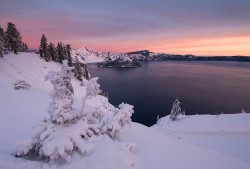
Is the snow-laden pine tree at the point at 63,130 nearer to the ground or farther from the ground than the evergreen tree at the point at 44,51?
nearer to the ground

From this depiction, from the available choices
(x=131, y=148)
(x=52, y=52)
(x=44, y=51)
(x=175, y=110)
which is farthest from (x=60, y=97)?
(x=52, y=52)

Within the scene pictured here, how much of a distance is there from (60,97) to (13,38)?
184 feet

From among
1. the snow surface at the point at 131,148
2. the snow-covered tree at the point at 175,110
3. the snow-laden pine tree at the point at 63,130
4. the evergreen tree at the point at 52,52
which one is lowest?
the snow-covered tree at the point at 175,110

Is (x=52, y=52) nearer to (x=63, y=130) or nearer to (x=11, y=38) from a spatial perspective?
(x=11, y=38)

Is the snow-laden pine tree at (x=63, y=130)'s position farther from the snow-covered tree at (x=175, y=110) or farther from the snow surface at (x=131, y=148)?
the snow-covered tree at (x=175, y=110)

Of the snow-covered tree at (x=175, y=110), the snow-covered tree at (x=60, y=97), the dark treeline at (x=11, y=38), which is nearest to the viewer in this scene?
the snow-covered tree at (x=60, y=97)

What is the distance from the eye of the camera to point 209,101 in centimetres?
8206

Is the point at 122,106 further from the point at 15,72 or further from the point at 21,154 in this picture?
the point at 15,72

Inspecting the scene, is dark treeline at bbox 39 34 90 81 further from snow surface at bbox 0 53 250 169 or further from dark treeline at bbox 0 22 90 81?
A: snow surface at bbox 0 53 250 169

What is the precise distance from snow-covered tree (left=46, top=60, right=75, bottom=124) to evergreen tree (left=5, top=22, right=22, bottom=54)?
55.7 m

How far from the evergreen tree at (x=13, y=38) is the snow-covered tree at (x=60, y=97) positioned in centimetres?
5574

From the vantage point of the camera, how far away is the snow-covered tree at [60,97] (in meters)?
11.0

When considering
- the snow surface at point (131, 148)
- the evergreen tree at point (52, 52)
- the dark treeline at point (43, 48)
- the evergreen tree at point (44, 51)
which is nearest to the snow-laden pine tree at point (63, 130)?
the snow surface at point (131, 148)

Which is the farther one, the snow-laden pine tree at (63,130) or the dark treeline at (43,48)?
the dark treeline at (43,48)
